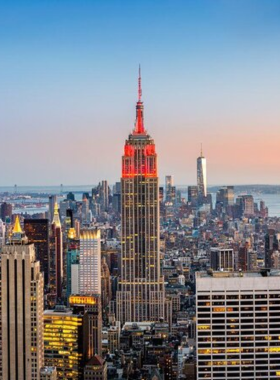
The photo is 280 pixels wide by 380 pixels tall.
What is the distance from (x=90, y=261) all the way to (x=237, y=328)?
43.1ft

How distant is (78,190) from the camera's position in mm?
17562

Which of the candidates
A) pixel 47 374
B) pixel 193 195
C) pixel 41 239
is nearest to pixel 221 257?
pixel 193 195

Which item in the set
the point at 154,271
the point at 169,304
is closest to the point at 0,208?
the point at 169,304

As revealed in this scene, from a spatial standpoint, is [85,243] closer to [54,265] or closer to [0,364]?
[54,265]

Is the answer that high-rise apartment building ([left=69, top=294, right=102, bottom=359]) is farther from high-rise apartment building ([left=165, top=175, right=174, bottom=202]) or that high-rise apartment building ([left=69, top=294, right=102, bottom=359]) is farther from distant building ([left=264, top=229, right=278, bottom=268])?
distant building ([left=264, top=229, right=278, bottom=268])

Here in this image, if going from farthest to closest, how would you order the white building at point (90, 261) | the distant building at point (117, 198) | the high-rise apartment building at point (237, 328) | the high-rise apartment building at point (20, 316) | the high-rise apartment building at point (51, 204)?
the distant building at point (117, 198), the white building at point (90, 261), the high-rise apartment building at point (51, 204), the high-rise apartment building at point (20, 316), the high-rise apartment building at point (237, 328)

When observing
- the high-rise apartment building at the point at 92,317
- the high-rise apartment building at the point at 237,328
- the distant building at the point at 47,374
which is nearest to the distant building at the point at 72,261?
the high-rise apartment building at the point at 92,317

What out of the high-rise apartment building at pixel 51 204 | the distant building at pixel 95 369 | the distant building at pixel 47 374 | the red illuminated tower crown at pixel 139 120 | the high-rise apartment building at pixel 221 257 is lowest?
the distant building at pixel 95 369

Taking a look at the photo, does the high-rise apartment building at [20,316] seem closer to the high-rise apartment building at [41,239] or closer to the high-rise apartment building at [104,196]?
the high-rise apartment building at [104,196]

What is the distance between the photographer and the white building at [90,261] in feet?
Result: 74.6

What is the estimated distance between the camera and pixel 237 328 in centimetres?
1083

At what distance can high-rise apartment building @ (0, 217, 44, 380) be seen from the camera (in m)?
11.5

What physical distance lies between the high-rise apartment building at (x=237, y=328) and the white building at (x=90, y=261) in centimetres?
1160

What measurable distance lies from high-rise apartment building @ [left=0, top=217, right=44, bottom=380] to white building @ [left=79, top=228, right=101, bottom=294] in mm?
10557
